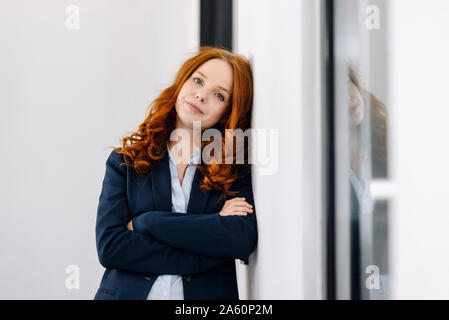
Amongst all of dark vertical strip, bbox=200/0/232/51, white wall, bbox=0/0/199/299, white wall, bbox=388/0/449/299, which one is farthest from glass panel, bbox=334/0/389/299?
white wall, bbox=0/0/199/299

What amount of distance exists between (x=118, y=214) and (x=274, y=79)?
615 millimetres

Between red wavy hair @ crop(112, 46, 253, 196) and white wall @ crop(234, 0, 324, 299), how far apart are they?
16 cm

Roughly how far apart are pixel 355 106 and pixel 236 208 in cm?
60

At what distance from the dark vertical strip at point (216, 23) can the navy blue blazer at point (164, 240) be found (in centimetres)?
120

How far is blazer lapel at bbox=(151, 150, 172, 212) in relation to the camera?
133 cm

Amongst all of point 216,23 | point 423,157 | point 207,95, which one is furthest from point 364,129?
point 216,23

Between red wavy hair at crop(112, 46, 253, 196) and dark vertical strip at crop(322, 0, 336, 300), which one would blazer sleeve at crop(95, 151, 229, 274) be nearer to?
red wavy hair at crop(112, 46, 253, 196)

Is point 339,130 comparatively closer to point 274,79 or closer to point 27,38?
point 274,79

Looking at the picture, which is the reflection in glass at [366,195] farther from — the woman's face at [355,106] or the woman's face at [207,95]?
the woman's face at [207,95]

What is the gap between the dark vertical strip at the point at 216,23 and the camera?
2328mm

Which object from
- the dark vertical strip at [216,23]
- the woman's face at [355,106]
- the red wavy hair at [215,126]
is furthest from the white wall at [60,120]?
the woman's face at [355,106]

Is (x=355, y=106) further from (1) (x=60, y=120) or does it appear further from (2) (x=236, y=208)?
(1) (x=60, y=120)

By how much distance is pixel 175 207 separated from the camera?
136 centimetres
